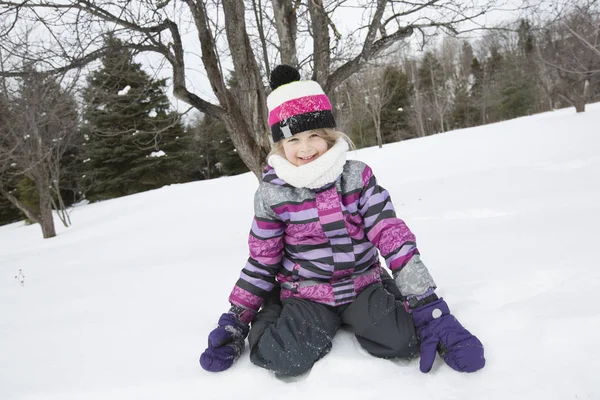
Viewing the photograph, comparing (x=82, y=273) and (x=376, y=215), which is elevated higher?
(x=376, y=215)

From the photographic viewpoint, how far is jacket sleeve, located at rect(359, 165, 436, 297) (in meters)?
1.44

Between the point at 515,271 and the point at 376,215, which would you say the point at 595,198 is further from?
the point at 376,215

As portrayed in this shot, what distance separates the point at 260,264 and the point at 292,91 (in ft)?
2.85

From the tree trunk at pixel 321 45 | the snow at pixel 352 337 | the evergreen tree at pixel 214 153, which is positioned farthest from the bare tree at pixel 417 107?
the tree trunk at pixel 321 45

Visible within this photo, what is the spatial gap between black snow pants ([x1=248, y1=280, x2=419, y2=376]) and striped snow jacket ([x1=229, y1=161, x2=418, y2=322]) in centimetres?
8

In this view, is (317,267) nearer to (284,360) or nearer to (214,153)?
(284,360)

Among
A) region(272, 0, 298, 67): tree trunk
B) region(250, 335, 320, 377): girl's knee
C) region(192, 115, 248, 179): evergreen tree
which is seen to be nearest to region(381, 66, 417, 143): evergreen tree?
region(192, 115, 248, 179): evergreen tree

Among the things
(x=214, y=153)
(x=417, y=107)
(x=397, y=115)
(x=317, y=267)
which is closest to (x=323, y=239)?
(x=317, y=267)

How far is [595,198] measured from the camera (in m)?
3.15

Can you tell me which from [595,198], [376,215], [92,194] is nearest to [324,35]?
[376,215]

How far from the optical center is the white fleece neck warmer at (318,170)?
1610 mm

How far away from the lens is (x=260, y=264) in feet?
Answer: 5.70

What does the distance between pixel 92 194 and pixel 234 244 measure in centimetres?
1968

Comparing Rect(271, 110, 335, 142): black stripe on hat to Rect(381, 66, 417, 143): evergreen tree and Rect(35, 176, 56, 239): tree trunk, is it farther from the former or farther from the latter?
Rect(381, 66, 417, 143): evergreen tree
